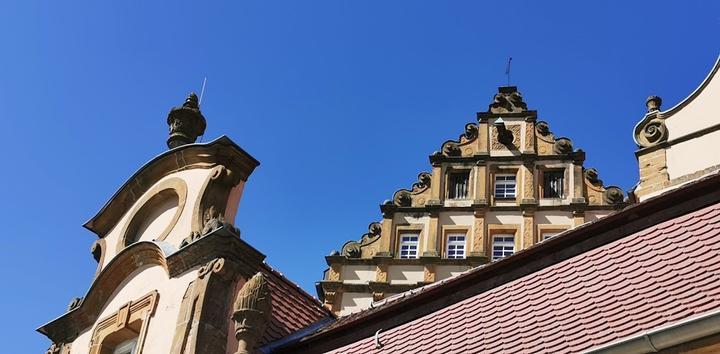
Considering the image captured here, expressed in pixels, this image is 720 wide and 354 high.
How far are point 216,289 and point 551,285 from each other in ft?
12.7

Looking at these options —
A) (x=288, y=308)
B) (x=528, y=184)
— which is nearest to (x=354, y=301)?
(x=528, y=184)

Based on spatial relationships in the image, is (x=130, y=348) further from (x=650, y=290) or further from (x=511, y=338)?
(x=650, y=290)

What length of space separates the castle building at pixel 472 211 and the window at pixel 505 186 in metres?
0.03

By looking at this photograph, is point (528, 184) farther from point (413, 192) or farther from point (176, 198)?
point (176, 198)

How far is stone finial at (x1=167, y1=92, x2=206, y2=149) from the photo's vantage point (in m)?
14.5

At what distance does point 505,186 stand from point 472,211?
4.14 ft

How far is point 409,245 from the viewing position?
25.2m

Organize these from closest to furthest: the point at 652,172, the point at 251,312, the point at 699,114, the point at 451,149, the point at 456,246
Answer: the point at 251,312 → the point at 699,114 → the point at 652,172 → the point at 456,246 → the point at 451,149

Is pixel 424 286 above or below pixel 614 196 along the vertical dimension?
below

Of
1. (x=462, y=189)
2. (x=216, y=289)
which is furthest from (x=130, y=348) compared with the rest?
(x=462, y=189)

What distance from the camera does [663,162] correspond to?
1587cm

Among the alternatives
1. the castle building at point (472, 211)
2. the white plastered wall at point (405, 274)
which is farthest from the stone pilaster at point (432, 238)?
the white plastered wall at point (405, 274)

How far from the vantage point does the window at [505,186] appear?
84.2 feet

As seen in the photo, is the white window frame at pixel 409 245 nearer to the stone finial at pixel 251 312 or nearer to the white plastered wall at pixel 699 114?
the white plastered wall at pixel 699 114
